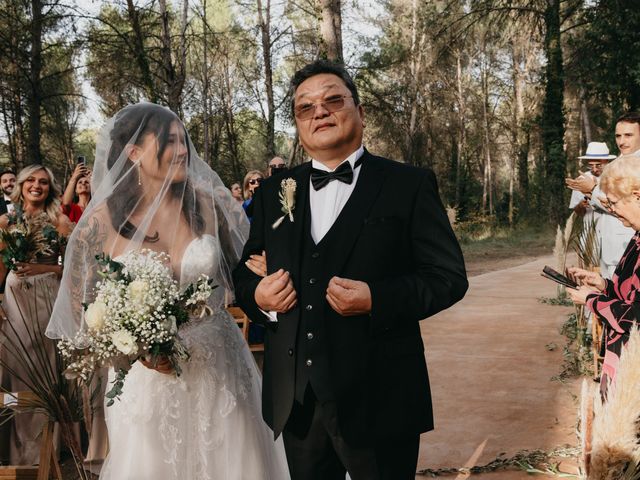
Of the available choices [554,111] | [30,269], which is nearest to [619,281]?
[30,269]

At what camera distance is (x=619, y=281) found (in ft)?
9.60

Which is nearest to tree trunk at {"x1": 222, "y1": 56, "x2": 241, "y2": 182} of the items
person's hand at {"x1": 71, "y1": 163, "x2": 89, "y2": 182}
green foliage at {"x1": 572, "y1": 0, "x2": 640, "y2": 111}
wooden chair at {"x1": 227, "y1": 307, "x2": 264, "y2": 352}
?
Answer: green foliage at {"x1": 572, "y1": 0, "x2": 640, "y2": 111}

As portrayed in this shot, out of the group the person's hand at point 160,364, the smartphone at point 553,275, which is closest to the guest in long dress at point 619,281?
the smartphone at point 553,275

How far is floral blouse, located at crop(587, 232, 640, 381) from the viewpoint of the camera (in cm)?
274

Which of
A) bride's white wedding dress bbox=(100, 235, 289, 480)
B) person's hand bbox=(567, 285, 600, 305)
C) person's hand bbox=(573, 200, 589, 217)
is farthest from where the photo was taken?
person's hand bbox=(573, 200, 589, 217)

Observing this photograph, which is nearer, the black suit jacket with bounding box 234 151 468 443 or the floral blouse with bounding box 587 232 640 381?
the black suit jacket with bounding box 234 151 468 443

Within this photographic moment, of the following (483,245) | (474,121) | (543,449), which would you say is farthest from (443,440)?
(474,121)

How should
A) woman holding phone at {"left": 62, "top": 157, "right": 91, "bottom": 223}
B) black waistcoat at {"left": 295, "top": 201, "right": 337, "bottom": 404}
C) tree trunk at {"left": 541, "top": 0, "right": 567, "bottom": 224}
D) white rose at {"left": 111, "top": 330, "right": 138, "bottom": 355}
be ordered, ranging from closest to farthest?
black waistcoat at {"left": 295, "top": 201, "right": 337, "bottom": 404} < white rose at {"left": 111, "top": 330, "right": 138, "bottom": 355} < woman holding phone at {"left": 62, "top": 157, "right": 91, "bottom": 223} < tree trunk at {"left": 541, "top": 0, "right": 567, "bottom": 224}

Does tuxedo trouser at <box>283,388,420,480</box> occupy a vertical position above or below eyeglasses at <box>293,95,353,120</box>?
below

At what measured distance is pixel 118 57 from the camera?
16984 mm

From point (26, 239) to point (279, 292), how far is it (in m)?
3.54

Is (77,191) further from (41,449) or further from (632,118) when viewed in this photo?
(632,118)

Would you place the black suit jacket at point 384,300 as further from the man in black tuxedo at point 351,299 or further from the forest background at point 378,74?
the forest background at point 378,74

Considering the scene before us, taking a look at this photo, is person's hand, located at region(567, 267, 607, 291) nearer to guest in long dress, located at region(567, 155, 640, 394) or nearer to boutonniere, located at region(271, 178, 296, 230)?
guest in long dress, located at region(567, 155, 640, 394)
